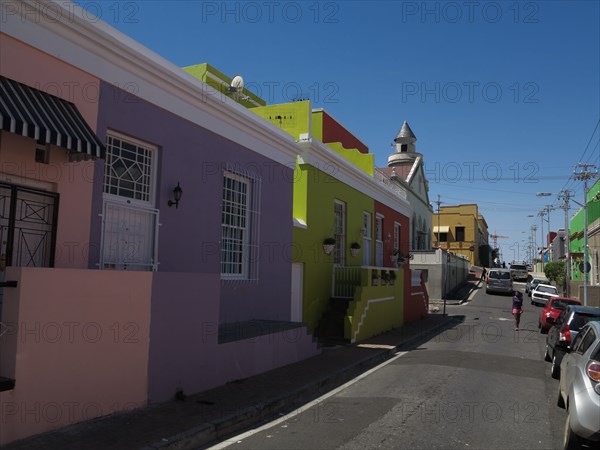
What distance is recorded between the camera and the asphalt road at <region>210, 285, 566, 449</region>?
6.10 metres

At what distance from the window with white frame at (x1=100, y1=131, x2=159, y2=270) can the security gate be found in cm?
93

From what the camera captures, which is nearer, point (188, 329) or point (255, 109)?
point (188, 329)

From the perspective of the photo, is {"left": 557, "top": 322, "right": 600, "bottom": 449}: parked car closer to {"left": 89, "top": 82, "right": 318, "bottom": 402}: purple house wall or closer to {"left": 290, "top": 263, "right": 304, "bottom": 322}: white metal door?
{"left": 89, "top": 82, "right": 318, "bottom": 402}: purple house wall

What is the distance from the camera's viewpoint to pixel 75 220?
7031 millimetres

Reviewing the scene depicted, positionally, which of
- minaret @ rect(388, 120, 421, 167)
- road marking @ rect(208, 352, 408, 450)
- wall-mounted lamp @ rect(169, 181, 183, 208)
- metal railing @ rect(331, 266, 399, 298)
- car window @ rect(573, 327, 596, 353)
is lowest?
road marking @ rect(208, 352, 408, 450)

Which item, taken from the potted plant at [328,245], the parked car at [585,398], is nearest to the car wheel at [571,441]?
the parked car at [585,398]

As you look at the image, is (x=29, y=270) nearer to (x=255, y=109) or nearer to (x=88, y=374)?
(x=88, y=374)

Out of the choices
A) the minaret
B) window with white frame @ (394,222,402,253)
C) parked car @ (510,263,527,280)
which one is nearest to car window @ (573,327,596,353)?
window with white frame @ (394,222,402,253)

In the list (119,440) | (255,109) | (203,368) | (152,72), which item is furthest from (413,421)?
(255,109)

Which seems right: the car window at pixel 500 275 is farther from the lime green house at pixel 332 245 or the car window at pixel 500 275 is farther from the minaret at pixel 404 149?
the lime green house at pixel 332 245

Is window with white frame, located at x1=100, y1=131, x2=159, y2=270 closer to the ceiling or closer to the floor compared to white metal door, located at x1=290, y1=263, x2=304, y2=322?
closer to the ceiling

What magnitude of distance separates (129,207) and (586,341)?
696 centimetres

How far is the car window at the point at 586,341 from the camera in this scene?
6.33 m

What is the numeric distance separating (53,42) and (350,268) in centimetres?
1089
